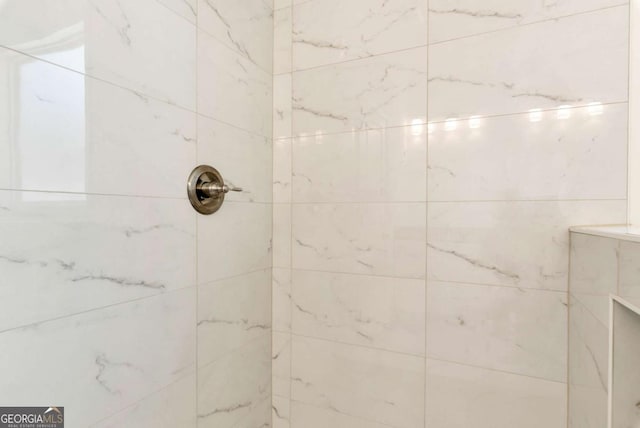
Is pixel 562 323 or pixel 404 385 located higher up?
pixel 562 323

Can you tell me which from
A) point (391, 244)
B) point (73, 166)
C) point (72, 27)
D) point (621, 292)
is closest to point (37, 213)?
point (73, 166)

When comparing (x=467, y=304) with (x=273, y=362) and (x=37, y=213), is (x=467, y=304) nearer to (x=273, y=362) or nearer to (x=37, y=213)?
(x=273, y=362)

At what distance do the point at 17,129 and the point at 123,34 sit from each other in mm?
367

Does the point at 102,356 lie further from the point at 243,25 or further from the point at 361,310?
the point at 243,25

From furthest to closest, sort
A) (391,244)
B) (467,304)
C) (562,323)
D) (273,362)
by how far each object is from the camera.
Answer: (273,362), (391,244), (467,304), (562,323)

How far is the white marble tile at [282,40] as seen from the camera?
1463mm

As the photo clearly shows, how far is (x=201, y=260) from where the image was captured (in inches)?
43.7

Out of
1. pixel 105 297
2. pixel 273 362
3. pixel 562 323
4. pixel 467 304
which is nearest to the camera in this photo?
pixel 105 297

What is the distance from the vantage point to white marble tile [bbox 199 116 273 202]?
1135 millimetres

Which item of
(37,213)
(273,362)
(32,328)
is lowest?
(273,362)

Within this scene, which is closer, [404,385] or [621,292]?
[621,292]

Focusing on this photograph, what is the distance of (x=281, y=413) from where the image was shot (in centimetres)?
148

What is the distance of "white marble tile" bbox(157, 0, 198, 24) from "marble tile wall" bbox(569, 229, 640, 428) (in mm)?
1260

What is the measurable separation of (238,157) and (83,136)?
57cm
